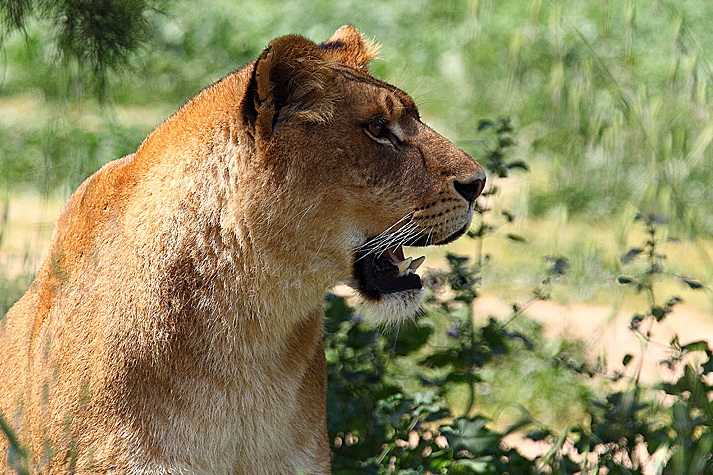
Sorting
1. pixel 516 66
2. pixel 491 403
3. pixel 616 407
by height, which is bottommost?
pixel 491 403

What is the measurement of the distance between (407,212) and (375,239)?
120 millimetres

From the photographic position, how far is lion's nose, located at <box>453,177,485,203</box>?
283 cm

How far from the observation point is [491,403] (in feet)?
16.3

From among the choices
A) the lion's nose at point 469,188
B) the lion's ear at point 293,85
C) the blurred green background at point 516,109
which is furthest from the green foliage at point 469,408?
the lion's ear at point 293,85

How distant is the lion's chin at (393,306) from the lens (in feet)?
9.48

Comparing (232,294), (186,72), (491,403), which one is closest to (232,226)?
(232,294)

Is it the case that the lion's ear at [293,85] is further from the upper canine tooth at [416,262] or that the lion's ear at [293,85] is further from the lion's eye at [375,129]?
the upper canine tooth at [416,262]

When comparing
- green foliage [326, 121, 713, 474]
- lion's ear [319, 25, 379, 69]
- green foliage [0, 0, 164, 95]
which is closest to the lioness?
lion's ear [319, 25, 379, 69]

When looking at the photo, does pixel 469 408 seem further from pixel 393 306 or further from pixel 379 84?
pixel 379 84

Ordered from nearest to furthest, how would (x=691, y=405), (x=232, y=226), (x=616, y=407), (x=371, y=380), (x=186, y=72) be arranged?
(x=232, y=226), (x=691, y=405), (x=616, y=407), (x=371, y=380), (x=186, y=72)

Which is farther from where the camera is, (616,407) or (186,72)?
(186,72)

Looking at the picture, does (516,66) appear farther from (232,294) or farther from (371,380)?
(371,380)

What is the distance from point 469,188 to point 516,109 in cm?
359

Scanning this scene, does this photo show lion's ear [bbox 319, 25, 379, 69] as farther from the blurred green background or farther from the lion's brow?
the blurred green background
